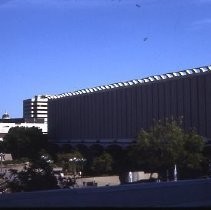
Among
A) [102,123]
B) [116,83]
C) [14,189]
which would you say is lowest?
[14,189]

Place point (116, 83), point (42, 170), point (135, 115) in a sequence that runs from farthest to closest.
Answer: point (116, 83) < point (135, 115) < point (42, 170)

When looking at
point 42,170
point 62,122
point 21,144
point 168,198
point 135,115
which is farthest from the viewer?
point 62,122

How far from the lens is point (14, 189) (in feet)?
55.5

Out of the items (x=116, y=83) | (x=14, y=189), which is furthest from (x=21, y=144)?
(x=14, y=189)

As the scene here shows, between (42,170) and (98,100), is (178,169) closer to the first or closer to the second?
(42,170)

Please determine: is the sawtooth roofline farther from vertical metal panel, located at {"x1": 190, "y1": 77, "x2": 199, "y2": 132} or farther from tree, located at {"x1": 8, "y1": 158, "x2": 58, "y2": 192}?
tree, located at {"x1": 8, "y1": 158, "x2": 58, "y2": 192}

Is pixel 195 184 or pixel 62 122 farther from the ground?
pixel 62 122

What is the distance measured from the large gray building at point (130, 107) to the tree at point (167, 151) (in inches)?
837

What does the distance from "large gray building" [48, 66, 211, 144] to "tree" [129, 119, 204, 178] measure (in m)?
21.3

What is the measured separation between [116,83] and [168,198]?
86395 mm

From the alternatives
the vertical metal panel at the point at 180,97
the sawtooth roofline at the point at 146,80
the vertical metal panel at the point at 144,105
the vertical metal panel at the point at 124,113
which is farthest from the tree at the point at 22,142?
the vertical metal panel at the point at 180,97

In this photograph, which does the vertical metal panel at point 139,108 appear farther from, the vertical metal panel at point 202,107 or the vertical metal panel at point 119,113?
the vertical metal panel at point 202,107

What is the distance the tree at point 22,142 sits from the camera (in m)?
103

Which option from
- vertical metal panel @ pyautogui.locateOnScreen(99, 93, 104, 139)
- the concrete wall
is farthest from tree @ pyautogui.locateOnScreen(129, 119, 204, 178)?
vertical metal panel @ pyautogui.locateOnScreen(99, 93, 104, 139)
